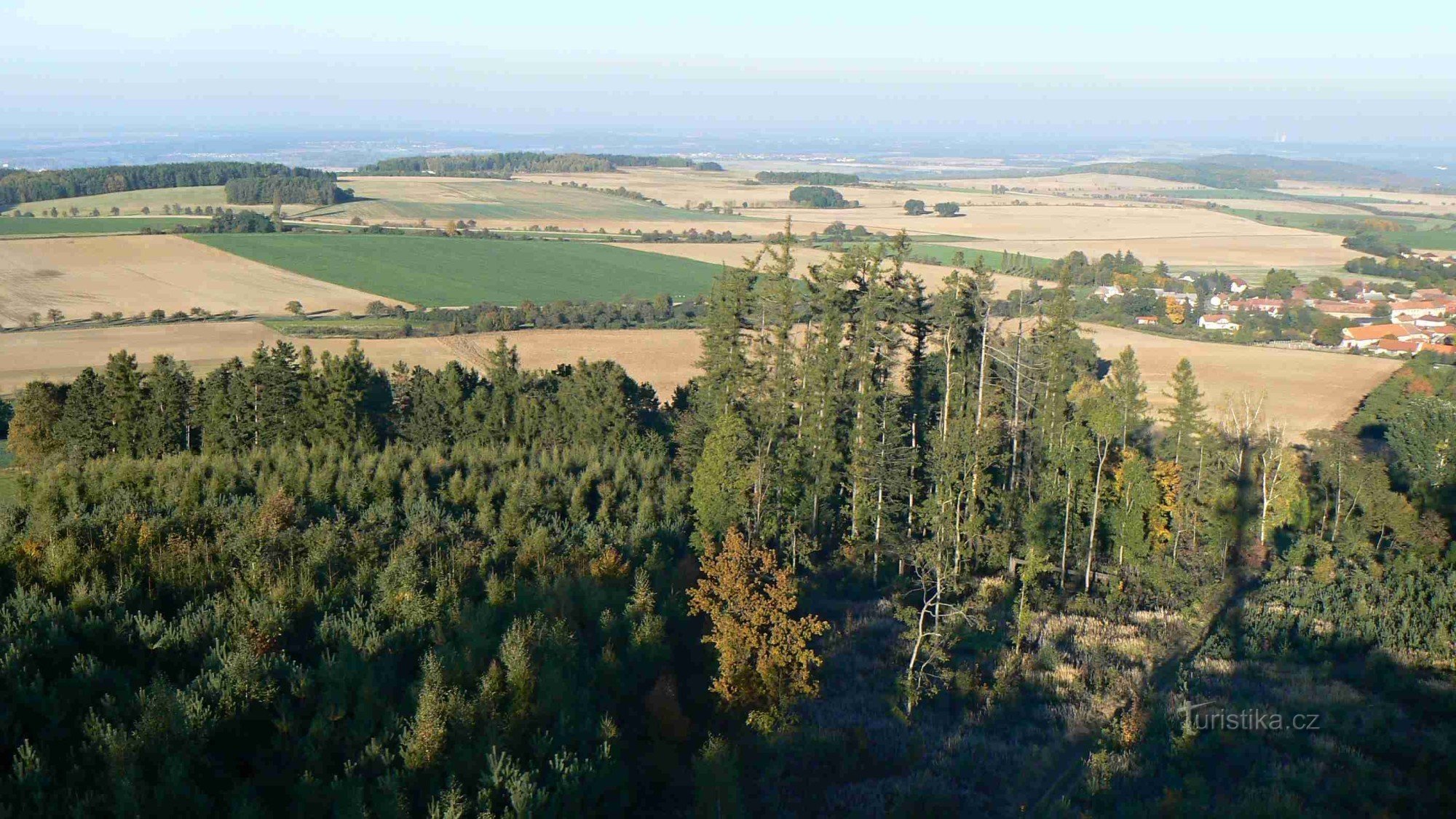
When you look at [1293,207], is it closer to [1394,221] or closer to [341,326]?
[1394,221]

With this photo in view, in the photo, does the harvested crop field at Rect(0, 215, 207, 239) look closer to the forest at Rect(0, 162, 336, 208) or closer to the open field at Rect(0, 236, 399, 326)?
the open field at Rect(0, 236, 399, 326)

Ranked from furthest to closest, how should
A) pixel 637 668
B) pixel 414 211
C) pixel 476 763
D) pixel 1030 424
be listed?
1. pixel 414 211
2. pixel 1030 424
3. pixel 637 668
4. pixel 476 763

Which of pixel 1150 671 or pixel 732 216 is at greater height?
pixel 732 216

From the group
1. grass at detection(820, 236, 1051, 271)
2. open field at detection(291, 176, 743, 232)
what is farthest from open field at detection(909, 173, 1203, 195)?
grass at detection(820, 236, 1051, 271)

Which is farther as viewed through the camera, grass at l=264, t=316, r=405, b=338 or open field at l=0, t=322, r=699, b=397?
grass at l=264, t=316, r=405, b=338

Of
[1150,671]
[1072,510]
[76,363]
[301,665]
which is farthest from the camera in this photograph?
[76,363]

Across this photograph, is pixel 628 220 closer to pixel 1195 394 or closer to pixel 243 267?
pixel 243 267

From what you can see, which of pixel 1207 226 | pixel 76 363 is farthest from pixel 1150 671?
pixel 1207 226

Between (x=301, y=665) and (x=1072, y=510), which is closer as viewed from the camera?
(x=301, y=665)
